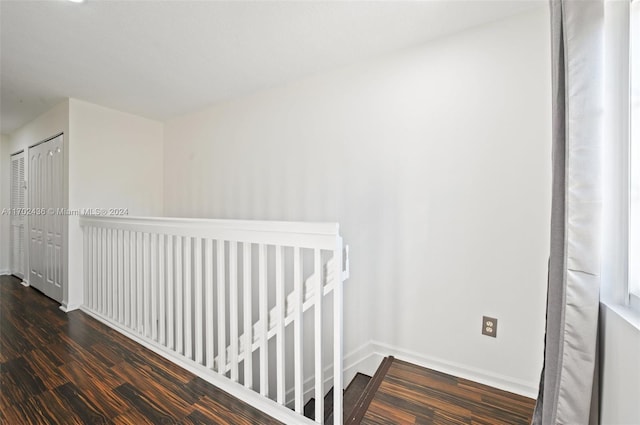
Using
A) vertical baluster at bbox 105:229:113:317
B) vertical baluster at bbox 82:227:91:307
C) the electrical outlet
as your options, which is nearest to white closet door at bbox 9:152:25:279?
vertical baluster at bbox 82:227:91:307

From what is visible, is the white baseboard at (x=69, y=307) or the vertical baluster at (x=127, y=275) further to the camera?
the white baseboard at (x=69, y=307)

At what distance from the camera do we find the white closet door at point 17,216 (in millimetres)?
3871

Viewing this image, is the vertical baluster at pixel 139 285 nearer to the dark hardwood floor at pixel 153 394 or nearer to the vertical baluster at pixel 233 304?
the dark hardwood floor at pixel 153 394

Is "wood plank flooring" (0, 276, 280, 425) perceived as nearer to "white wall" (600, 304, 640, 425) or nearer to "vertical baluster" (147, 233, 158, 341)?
"vertical baluster" (147, 233, 158, 341)

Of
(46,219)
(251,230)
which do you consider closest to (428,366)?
(251,230)

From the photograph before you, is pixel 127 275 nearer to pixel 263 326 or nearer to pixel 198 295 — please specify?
pixel 198 295

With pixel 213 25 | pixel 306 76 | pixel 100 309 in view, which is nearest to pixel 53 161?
pixel 100 309

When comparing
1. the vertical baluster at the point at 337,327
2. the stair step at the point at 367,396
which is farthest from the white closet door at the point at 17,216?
the stair step at the point at 367,396

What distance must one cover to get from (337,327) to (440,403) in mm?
845

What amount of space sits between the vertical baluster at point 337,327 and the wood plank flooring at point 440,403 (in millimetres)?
247

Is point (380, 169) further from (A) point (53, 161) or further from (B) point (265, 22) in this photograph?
(A) point (53, 161)

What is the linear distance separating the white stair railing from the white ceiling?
1.24m

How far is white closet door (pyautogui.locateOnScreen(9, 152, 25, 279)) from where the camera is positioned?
12.7 feet

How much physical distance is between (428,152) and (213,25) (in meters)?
1.62
